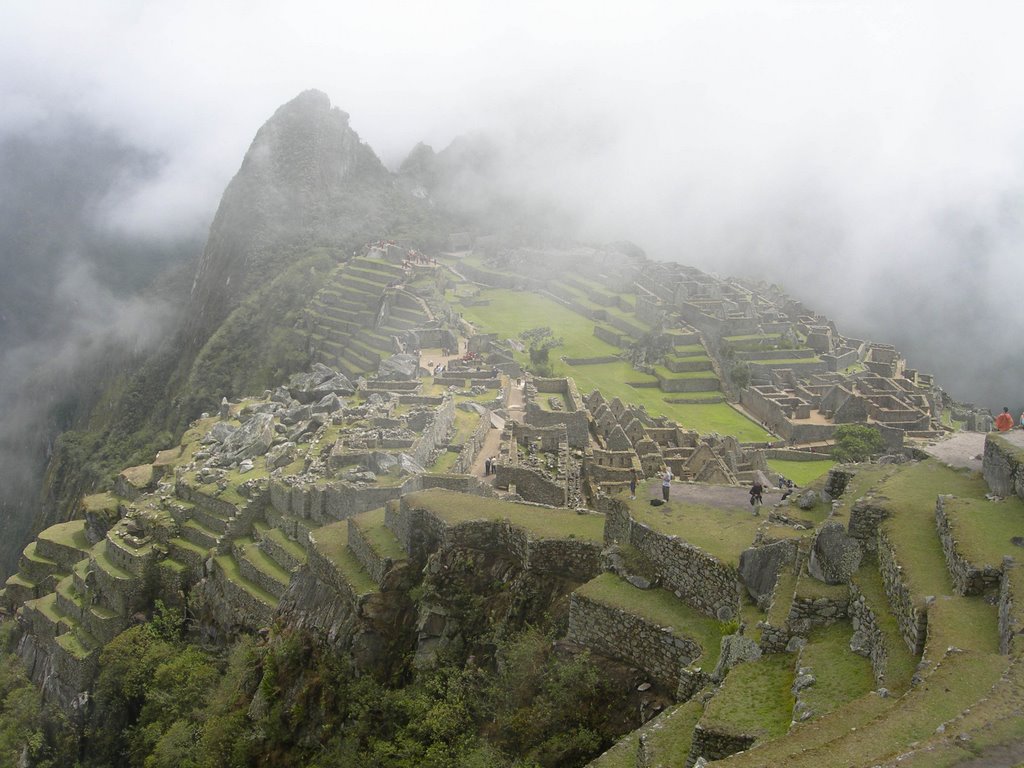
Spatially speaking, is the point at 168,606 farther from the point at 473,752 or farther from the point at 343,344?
the point at 343,344

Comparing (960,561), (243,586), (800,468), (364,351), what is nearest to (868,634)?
(960,561)

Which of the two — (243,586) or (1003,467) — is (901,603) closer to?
(1003,467)

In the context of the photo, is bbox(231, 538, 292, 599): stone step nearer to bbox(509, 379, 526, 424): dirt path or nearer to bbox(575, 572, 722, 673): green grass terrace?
bbox(509, 379, 526, 424): dirt path

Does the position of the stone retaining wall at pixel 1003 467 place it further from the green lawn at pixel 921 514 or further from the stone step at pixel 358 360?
the stone step at pixel 358 360

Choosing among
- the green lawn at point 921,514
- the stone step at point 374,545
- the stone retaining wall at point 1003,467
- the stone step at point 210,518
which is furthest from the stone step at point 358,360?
the stone retaining wall at point 1003,467

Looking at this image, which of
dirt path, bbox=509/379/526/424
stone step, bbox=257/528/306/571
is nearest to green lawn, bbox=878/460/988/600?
stone step, bbox=257/528/306/571
